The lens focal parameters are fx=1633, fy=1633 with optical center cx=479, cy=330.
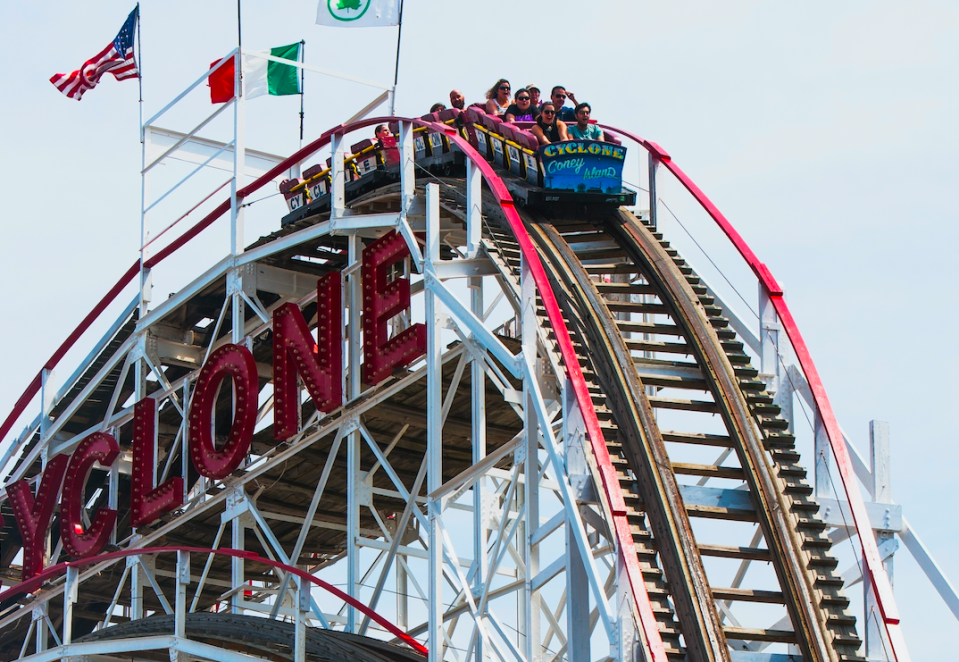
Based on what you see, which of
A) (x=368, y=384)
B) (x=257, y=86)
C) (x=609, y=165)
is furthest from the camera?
(x=257, y=86)

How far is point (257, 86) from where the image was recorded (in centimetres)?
2722

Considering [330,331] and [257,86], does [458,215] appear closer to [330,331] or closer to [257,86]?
[330,331]

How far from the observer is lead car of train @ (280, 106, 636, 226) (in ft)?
65.6

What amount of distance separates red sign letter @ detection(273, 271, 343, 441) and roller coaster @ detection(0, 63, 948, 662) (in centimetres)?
4

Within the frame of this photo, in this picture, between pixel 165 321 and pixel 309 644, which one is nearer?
pixel 309 644

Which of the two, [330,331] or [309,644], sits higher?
[330,331]

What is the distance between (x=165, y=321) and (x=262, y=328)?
3576mm

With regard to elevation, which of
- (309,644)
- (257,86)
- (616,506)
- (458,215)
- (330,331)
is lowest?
(309,644)

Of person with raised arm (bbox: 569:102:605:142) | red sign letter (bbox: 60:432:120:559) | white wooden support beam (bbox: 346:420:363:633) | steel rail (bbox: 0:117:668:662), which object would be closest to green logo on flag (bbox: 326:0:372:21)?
steel rail (bbox: 0:117:668:662)

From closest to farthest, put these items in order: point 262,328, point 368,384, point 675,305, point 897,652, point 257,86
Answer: point 897,652, point 675,305, point 368,384, point 262,328, point 257,86

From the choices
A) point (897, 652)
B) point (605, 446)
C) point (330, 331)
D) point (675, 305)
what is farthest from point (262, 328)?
point (897, 652)

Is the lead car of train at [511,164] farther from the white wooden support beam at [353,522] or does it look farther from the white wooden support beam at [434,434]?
the white wooden support beam at [353,522]

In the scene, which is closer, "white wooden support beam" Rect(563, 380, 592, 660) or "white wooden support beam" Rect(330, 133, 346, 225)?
"white wooden support beam" Rect(563, 380, 592, 660)

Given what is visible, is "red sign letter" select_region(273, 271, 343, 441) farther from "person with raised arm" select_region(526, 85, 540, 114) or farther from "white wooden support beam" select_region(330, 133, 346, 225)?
"person with raised arm" select_region(526, 85, 540, 114)
